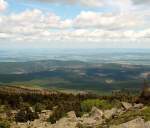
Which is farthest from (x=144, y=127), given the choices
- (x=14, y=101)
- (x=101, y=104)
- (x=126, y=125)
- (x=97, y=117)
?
(x=14, y=101)

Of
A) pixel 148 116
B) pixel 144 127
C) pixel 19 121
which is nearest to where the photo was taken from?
pixel 144 127

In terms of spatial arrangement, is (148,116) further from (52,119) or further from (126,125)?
(52,119)

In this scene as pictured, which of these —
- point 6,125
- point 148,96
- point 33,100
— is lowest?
point 33,100

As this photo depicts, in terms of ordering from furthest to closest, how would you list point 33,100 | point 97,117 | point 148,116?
point 33,100 < point 97,117 < point 148,116

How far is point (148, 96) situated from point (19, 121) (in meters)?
32.5

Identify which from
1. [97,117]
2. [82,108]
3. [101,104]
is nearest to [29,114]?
[82,108]

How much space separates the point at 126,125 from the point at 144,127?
7.30ft

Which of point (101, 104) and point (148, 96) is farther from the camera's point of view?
point (101, 104)

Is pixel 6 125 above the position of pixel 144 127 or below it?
below

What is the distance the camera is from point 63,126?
5466 centimetres

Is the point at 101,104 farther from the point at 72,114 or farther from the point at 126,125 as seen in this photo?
the point at 126,125

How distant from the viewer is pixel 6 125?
62062 millimetres

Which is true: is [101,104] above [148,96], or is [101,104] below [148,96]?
below

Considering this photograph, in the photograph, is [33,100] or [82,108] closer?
[82,108]
